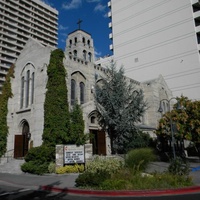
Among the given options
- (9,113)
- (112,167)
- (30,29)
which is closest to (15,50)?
(30,29)

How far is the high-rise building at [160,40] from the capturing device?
3675cm

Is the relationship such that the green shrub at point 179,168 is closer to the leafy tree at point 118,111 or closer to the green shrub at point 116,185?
the green shrub at point 116,185

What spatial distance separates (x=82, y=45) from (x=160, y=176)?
28.0 metres

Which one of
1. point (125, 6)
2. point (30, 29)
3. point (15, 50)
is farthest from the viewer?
point (30, 29)

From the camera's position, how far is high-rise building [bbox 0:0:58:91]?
7462cm

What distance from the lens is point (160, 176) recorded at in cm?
1061

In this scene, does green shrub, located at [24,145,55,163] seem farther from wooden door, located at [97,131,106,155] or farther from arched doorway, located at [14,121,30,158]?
wooden door, located at [97,131,106,155]

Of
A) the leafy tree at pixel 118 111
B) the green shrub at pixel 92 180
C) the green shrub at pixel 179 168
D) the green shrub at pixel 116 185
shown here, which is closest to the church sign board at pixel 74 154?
the green shrub at pixel 92 180

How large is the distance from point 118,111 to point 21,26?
74.0 m

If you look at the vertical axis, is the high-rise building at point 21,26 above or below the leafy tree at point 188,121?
above

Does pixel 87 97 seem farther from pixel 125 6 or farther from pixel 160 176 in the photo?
pixel 125 6

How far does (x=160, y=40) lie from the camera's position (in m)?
40.9

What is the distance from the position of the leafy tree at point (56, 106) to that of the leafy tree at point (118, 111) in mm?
4197

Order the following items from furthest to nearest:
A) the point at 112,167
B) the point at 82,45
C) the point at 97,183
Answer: the point at 82,45 → the point at 112,167 → the point at 97,183
